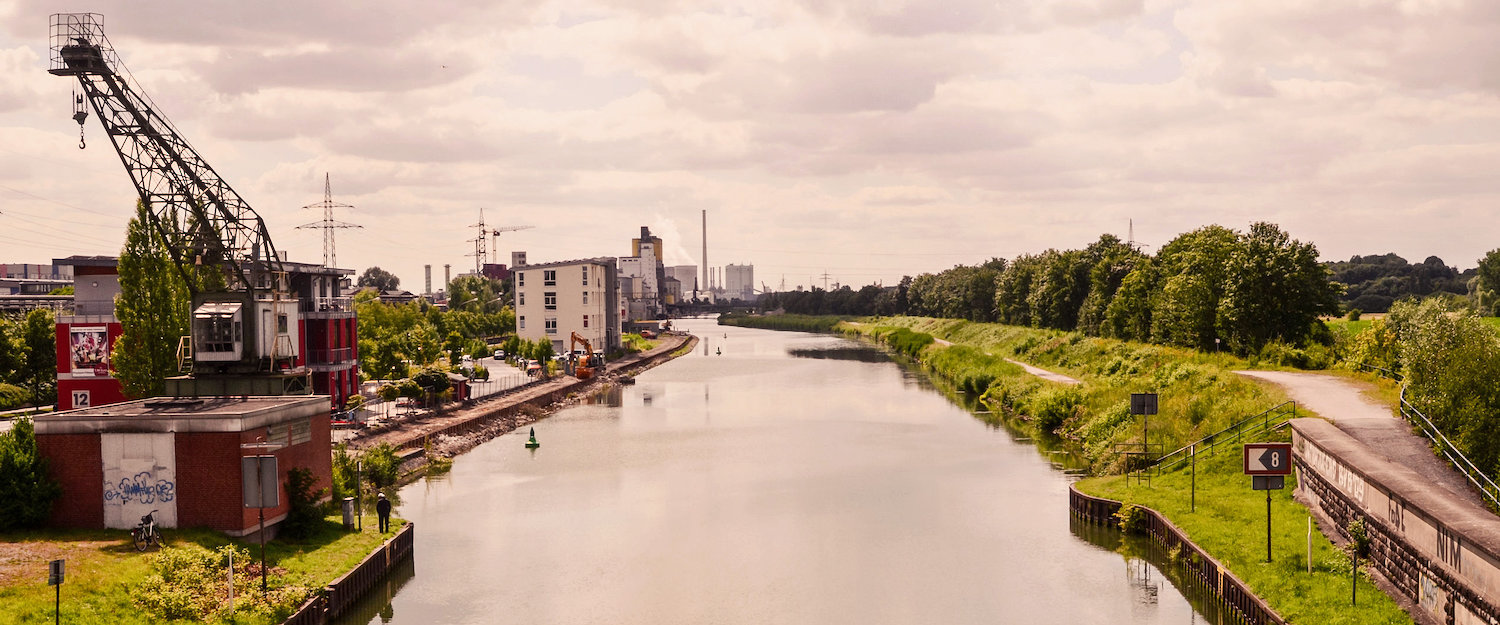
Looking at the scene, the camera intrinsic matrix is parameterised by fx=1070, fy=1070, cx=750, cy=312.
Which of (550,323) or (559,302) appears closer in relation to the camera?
(559,302)

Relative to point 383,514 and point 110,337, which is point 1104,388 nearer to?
point 383,514

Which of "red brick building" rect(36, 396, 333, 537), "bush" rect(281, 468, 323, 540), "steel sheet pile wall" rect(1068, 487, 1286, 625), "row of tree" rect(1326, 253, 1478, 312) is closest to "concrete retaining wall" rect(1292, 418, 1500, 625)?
"steel sheet pile wall" rect(1068, 487, 1286, 625)

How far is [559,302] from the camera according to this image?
10756 centimetres

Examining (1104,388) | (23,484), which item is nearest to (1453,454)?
(1104,388)

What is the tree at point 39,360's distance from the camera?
59.5m

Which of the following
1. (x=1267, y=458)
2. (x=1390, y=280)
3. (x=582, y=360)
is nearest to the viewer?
(x=1267, y=458)

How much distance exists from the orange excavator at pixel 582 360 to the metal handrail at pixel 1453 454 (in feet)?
225

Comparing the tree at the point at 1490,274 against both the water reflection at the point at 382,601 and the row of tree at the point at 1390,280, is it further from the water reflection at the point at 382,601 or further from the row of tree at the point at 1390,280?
the water reflection at the point at 382,601

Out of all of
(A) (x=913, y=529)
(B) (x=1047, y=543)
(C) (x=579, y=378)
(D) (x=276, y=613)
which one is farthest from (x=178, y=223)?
(C) (x=579, y=378)

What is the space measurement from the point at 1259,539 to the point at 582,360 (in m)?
71.6

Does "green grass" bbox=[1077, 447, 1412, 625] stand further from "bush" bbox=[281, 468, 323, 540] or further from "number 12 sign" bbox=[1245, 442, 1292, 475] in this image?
"bush" bbox=[281, 468, 323, 540]

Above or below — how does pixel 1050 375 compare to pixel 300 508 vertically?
below

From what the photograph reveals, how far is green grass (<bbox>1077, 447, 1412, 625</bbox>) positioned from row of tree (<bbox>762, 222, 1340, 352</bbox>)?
2735 cm

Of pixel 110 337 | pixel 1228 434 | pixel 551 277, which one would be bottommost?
pixel 1228 434
